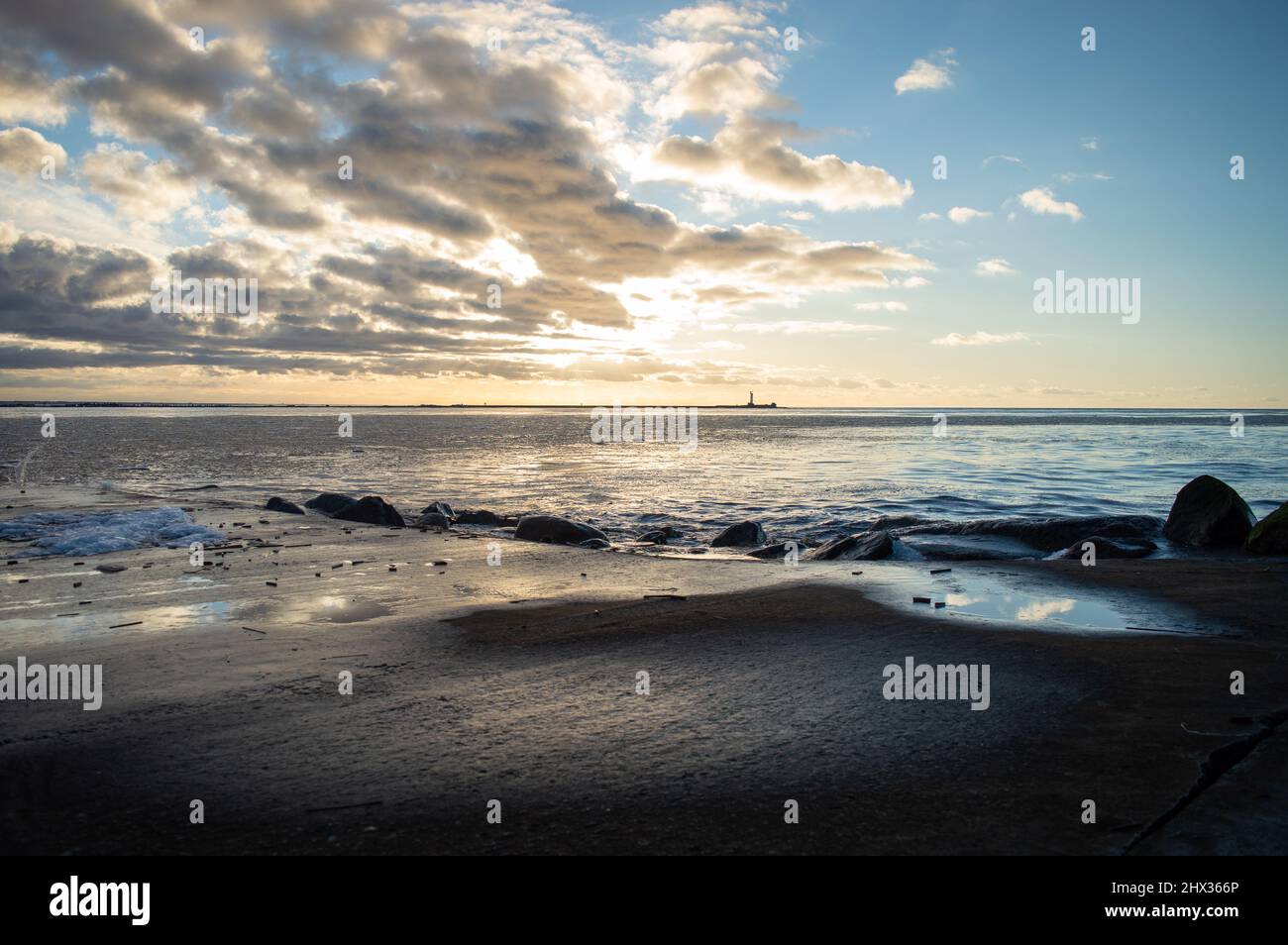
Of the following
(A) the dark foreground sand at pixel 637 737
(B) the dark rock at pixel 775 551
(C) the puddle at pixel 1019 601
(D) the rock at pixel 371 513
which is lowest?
(B) the dark rock at pixel 775 551

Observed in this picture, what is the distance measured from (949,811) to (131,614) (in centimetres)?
858

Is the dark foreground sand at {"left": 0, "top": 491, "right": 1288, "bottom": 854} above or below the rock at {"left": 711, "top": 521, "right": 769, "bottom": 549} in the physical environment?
above

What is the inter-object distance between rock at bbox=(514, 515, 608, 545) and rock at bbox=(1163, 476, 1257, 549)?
1179cm

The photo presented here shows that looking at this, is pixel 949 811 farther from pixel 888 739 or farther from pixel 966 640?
pixel 966 640

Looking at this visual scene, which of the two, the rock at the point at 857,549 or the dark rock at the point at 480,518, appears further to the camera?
the dark rock at the point at 480,518

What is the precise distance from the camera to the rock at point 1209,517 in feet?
49.2

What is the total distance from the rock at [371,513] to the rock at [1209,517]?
1707 centimetres

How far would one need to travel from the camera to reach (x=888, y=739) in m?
4.87

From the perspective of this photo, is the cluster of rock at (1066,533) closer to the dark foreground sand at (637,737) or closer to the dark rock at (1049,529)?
the dark rock at (1049,529)

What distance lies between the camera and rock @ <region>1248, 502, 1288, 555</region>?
13.5m

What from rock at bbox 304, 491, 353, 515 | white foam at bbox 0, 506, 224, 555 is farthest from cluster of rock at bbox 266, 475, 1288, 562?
white foam at bbox 0, 506, 224, 555

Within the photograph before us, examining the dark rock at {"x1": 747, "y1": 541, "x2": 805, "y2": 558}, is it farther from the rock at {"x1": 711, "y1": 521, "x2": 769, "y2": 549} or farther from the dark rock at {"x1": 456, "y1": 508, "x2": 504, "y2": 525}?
the dark rock at {"x1": 456, "y1": 508, "x2": 504, "y2": 525}

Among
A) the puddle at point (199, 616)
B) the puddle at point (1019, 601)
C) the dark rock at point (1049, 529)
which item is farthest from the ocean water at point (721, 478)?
the puddle at point (199, 616)
